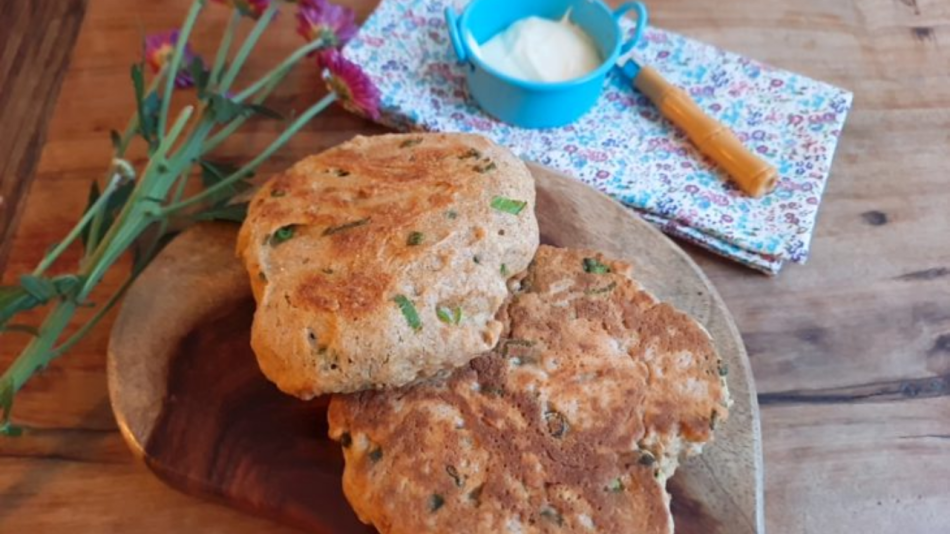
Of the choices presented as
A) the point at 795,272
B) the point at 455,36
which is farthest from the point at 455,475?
the point at 455,36

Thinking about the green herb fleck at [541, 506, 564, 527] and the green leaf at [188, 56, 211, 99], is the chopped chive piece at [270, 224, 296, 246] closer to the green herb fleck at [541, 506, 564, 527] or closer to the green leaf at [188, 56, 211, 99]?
the green leaf at [188, 56, 211, 99]

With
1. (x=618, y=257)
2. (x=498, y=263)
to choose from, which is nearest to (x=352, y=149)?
(x=498, y=263)

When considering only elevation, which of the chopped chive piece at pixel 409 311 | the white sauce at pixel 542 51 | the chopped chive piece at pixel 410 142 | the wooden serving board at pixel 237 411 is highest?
the chopped chive piece at pixel 410 142

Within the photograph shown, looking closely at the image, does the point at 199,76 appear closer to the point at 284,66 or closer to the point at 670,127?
the point at 284,66

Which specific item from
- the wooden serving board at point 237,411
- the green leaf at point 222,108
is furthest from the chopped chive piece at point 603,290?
the green leaf at point 222,108

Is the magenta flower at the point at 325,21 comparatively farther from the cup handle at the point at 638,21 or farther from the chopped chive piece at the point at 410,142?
the cup handle at the point at 638,21

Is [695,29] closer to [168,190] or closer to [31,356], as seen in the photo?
[168,190]
